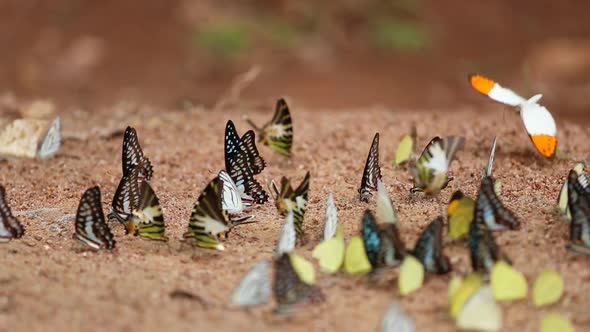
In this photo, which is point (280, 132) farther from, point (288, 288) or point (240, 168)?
point (288, 288)

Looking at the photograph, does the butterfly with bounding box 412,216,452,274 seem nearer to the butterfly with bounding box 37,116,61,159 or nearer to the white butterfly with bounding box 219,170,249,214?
the white butterfly with bounding box 219,170,249,214

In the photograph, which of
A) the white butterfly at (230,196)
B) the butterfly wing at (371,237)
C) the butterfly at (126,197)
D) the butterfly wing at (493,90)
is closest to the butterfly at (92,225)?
the butterfly at (126,197)

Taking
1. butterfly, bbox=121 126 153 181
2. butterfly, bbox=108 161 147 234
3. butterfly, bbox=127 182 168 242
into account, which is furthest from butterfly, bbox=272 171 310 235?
butterfly, bbox=121 126 153 181

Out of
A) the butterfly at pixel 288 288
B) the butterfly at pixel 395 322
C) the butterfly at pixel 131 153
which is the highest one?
the butterfly at pixel 131 153

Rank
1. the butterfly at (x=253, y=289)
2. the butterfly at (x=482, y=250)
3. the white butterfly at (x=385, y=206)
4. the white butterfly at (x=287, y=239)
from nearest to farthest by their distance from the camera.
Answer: the butterfly at (x=253, y=289) → the butterfly at (x=482, y=250) → the white butterfly at (x=287, y=239) → the white butterfly at (x=385, y=206)

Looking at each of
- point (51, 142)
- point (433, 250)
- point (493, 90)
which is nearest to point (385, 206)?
point (433, 250)

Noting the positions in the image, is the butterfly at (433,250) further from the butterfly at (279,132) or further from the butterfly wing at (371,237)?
the butterfly at (279,132)
